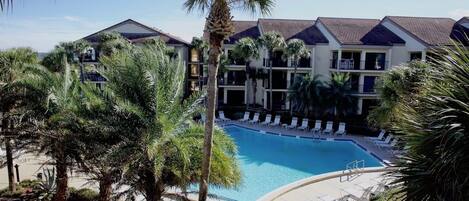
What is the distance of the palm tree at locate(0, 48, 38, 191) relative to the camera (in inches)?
505

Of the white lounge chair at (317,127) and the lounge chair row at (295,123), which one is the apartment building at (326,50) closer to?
the lounge chair row at (295,123)

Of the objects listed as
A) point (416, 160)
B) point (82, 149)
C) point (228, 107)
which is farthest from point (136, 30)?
point (416, 160)

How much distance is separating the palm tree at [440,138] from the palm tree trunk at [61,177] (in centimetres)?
1048

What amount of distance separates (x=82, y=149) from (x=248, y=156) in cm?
1540

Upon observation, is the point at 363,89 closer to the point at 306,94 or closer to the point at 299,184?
the point at 306,94

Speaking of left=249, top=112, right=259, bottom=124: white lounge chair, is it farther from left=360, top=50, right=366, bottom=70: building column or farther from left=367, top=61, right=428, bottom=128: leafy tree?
left=367, top=61, right=428, bottom=128: leafy tree

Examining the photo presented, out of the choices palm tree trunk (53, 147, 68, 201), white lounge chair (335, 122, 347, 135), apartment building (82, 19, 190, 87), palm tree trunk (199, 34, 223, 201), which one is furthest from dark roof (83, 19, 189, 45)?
palm tree trunk (199, 34, 223, 201)

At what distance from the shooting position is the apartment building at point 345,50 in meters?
35.1

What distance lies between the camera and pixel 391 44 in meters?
35.0

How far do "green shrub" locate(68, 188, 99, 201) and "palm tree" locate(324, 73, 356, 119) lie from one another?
848 inches

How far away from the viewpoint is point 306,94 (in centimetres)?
3186

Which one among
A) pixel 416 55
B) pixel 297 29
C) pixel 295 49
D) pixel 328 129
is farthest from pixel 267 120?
pixel 416 55

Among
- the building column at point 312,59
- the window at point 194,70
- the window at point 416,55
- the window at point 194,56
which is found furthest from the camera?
the window at point 194,70

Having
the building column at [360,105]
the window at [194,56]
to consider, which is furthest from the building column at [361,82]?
the window at [194,56]
